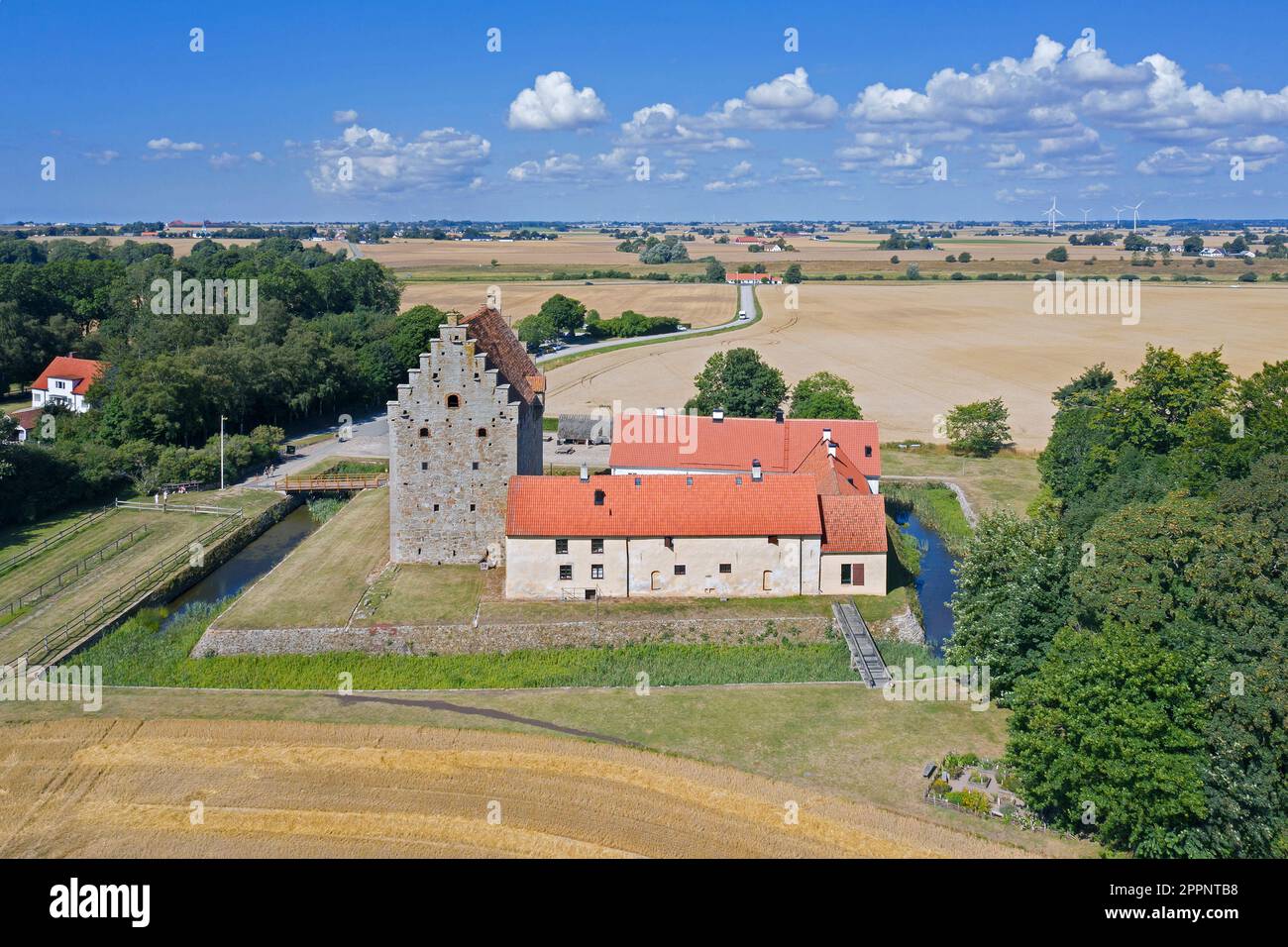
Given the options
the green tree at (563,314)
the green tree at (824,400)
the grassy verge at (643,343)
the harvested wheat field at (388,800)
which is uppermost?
the green tree at (563,314)

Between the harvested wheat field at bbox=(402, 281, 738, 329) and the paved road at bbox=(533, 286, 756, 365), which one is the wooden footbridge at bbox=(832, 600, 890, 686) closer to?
the paved road at bbox=(533, 286, 756, 365)

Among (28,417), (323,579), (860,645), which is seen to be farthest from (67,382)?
(860,645)

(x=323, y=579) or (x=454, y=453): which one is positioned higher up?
(x=454, y=453)

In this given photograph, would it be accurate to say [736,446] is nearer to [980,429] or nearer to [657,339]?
[980,429]

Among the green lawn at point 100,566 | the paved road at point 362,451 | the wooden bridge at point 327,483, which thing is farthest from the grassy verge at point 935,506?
the green lawn at point 100,566

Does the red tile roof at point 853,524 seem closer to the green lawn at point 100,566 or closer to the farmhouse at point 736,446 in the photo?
the farmhouse at point 736,446

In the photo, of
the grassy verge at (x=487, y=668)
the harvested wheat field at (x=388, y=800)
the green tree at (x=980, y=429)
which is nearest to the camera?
A: the harvested wheat field at (x=388, y=800)
